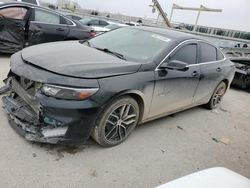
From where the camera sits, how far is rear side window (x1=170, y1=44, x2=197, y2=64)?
162 inches

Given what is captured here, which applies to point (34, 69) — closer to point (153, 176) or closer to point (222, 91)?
point (153, 176)

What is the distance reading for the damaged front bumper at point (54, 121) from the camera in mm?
2922

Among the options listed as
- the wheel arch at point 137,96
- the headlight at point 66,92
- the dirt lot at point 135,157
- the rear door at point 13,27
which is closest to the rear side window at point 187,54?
the wheel arch at point 137,96

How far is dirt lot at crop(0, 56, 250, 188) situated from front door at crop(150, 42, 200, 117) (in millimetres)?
436

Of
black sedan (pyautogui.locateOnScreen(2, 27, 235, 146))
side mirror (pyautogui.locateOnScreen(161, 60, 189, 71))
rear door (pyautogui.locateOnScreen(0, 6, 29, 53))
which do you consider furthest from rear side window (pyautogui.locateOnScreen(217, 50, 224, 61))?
rear door (pyautogui.locateOnScreen(0, 6, 29, 53))

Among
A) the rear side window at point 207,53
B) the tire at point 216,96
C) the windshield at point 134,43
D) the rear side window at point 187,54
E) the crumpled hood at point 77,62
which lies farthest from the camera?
the tire at point 216,96

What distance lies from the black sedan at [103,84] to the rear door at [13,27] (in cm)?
315

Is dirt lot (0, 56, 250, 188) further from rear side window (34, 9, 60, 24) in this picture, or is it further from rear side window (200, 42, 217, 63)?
rear side window (34, 9, 60, 24)

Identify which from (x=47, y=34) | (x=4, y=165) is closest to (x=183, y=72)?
(x=4, y=165)

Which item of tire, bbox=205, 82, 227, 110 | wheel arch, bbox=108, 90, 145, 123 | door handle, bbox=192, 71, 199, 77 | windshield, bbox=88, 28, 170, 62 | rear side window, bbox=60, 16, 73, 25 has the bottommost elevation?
tire, bbox=205, 82, 227, 110

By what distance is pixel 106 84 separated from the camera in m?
3.10

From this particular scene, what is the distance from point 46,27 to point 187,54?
4.35 meters

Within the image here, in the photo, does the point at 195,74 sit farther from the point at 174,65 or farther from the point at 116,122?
the point at 116,122

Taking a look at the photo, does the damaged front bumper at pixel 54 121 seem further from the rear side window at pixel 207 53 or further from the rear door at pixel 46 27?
the rear door at pixel 46 27
